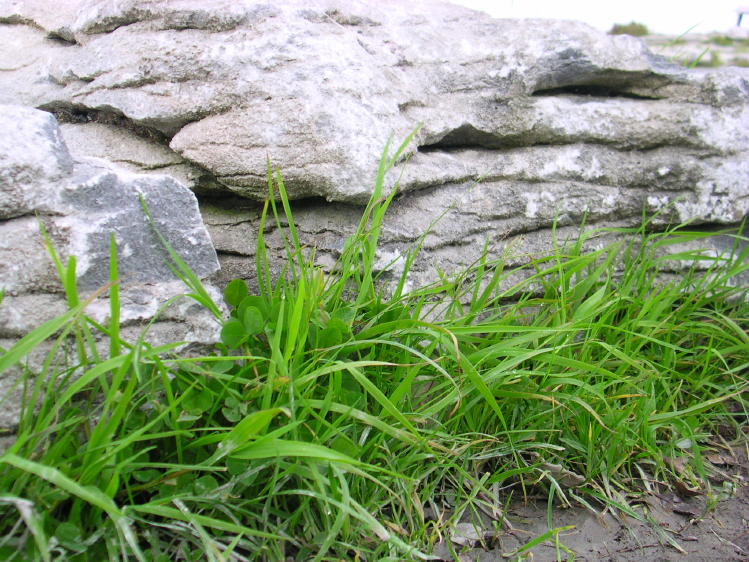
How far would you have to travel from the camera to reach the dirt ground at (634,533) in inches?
63.3

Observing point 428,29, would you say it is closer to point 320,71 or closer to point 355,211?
point 320,71

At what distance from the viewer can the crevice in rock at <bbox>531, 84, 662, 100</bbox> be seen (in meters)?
2.67

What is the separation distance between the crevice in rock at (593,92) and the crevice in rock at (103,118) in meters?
1.55

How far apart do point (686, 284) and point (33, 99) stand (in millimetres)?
2506

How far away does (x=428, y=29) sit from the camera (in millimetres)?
2654

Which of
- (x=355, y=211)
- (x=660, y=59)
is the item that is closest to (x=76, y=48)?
(x=355, y=211)

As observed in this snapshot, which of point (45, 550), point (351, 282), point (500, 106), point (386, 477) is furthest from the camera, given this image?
point (500, 106)

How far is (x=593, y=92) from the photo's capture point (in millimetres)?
2717

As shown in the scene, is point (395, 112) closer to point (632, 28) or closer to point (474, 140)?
point (474, 140)

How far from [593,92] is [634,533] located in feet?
5.95

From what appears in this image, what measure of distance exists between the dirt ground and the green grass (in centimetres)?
5

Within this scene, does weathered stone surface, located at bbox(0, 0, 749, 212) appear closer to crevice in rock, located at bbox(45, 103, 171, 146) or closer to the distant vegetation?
crevice in rock, located at bbox(45, 103, 171, 146)

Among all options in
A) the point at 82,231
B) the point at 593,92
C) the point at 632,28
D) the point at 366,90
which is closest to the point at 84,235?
the point at 82,231

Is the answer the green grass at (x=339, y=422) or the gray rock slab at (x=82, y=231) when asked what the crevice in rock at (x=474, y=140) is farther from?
the gray rock slab at (x=82, y=231)
